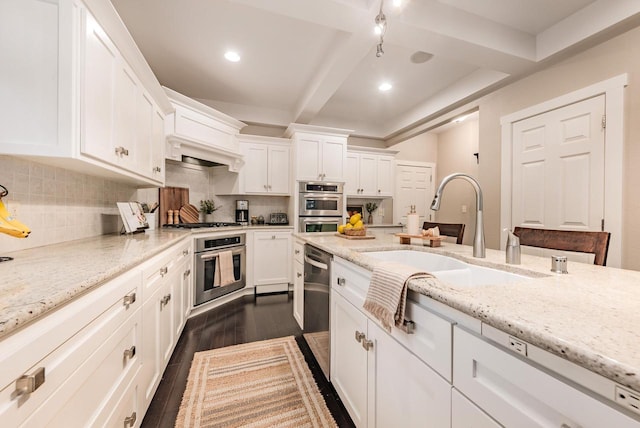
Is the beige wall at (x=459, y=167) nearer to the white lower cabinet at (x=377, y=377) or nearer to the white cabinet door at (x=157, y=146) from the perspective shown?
the white lower cabinet at (x=377, y=377)

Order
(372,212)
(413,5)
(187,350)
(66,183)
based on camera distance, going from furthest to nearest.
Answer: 1. (372,212)
2. (187,350)
3. (413,5)
4. (66,183)

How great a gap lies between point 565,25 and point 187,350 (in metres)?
4.13

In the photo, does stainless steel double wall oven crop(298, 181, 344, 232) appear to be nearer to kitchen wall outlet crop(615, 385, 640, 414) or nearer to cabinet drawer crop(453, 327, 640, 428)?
cabinet drawer crop(453, 327, 640, 428)

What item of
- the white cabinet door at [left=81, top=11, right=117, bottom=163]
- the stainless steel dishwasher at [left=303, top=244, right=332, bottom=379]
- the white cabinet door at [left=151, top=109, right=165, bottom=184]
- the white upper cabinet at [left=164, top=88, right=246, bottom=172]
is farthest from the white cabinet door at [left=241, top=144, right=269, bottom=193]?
the white cabinet door at [left=81, top=11, right=117, bottom=163]

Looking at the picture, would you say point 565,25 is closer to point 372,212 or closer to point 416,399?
point 416,399

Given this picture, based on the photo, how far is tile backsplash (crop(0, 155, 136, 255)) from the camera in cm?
125

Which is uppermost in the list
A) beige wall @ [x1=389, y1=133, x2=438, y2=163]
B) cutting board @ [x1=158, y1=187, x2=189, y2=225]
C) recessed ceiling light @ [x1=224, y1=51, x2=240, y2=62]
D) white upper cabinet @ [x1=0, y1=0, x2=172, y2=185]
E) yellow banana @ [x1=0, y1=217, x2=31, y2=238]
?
recessed ceiling light @ [x1=224, y1=51, x2=240, y2=62]

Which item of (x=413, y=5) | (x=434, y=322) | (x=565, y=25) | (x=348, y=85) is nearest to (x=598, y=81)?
(x=565, y=25)

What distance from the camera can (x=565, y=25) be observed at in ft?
6.89

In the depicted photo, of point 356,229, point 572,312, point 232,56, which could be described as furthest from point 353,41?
point 572,312

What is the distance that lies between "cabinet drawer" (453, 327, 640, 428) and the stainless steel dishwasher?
1009 millimetres

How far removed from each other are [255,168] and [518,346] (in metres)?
3.57

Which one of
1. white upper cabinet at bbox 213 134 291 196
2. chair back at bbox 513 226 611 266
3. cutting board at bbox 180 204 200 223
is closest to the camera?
chair back at bbox 513 226 611 266

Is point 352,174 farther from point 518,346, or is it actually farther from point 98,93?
point 518,346
